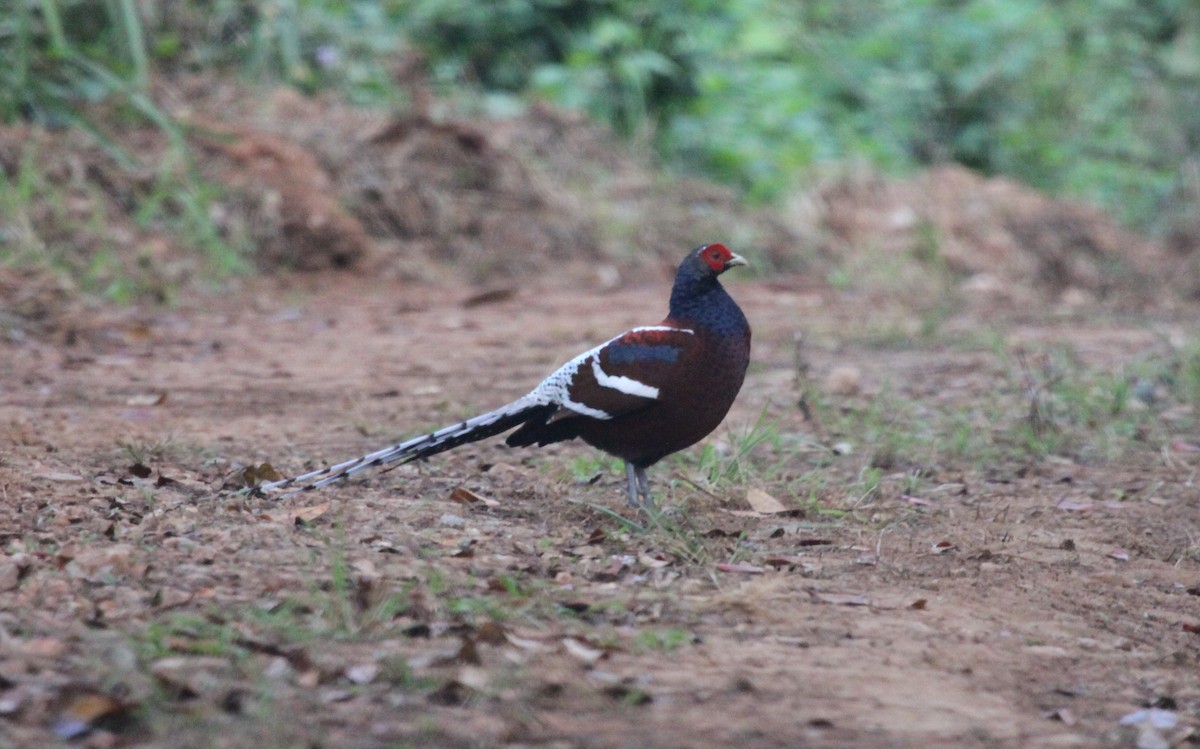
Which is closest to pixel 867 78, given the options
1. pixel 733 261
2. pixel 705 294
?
pixel 733 261

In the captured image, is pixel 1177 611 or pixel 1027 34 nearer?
pixel 1177 611

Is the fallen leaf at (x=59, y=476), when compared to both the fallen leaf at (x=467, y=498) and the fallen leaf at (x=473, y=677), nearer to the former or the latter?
the fallen leaf at (x=467, y=498)

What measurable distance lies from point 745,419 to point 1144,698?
264cm

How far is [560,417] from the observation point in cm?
399

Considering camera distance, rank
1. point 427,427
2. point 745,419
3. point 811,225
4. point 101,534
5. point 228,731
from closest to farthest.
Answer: point 228,731, point 101,534, point 427,427, point 745,419, point 811,225

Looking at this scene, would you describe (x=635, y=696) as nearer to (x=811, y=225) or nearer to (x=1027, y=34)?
(x=811, y=225)

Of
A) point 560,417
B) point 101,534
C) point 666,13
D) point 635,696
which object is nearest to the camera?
point 635,696

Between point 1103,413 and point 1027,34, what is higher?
point 1027,34

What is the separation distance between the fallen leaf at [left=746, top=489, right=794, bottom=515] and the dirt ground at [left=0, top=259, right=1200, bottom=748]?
0.02 meters

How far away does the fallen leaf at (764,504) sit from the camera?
4129mm

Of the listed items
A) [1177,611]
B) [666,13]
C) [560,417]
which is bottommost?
[1177,611]

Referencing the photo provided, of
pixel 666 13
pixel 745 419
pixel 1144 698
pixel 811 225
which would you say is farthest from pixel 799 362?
pixel 666 13

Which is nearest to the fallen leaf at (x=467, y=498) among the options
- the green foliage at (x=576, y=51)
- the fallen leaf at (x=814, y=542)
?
the fallen leaf at (x=814, y=542)

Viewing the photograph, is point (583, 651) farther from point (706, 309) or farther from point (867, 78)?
point (867, 78)
